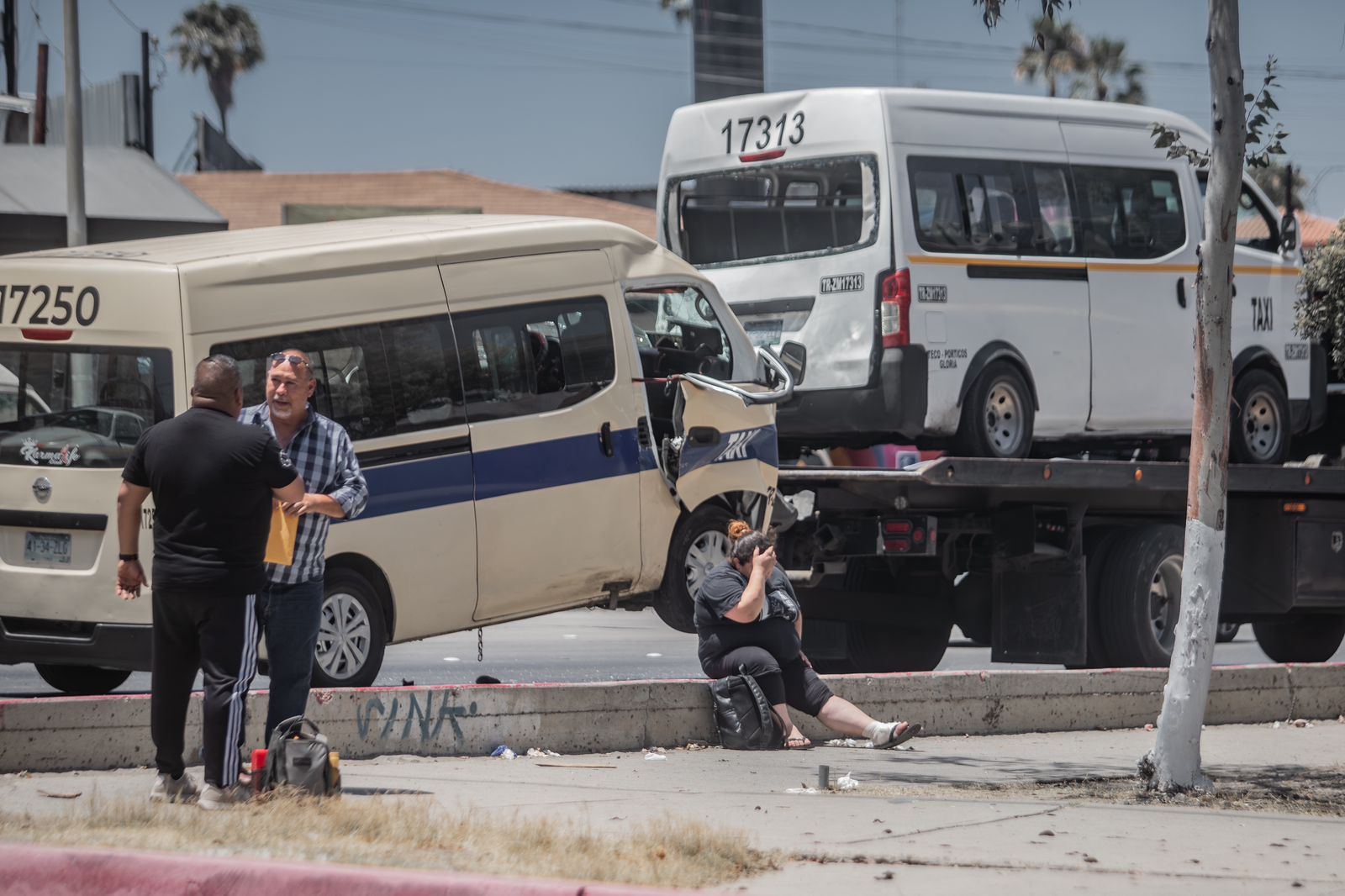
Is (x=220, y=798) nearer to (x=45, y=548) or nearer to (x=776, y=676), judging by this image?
(x=45, y=548)

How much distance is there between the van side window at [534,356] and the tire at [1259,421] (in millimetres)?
5559

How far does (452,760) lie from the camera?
332 inches

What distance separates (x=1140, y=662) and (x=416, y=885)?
749cm

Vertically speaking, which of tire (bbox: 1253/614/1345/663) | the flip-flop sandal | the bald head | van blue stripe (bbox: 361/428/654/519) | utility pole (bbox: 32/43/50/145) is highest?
utility pole (bbox: 32/43/50/145)

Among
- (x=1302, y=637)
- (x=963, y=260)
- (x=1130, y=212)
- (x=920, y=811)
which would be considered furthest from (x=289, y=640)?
(x=1302, y=637)

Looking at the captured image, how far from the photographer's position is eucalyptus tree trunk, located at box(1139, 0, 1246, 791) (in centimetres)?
801

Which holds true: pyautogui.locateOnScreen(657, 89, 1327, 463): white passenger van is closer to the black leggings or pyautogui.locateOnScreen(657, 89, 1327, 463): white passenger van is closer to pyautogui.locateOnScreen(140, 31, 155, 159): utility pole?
the black leggings

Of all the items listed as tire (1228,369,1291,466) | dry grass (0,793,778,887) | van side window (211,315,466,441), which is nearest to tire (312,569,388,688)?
van side window (211,315,466,441)

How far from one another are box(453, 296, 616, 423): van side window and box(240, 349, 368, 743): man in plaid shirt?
2160 mm

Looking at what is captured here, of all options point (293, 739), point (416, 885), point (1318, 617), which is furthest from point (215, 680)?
point (1318, 617)

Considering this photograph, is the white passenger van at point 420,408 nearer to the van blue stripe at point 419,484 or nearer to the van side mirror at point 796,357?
the van blue stripe at point 419,484

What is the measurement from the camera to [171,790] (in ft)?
22.0

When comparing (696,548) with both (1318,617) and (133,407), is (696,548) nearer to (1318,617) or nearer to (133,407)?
(133,407)

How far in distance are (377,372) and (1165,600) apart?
19.3ft
